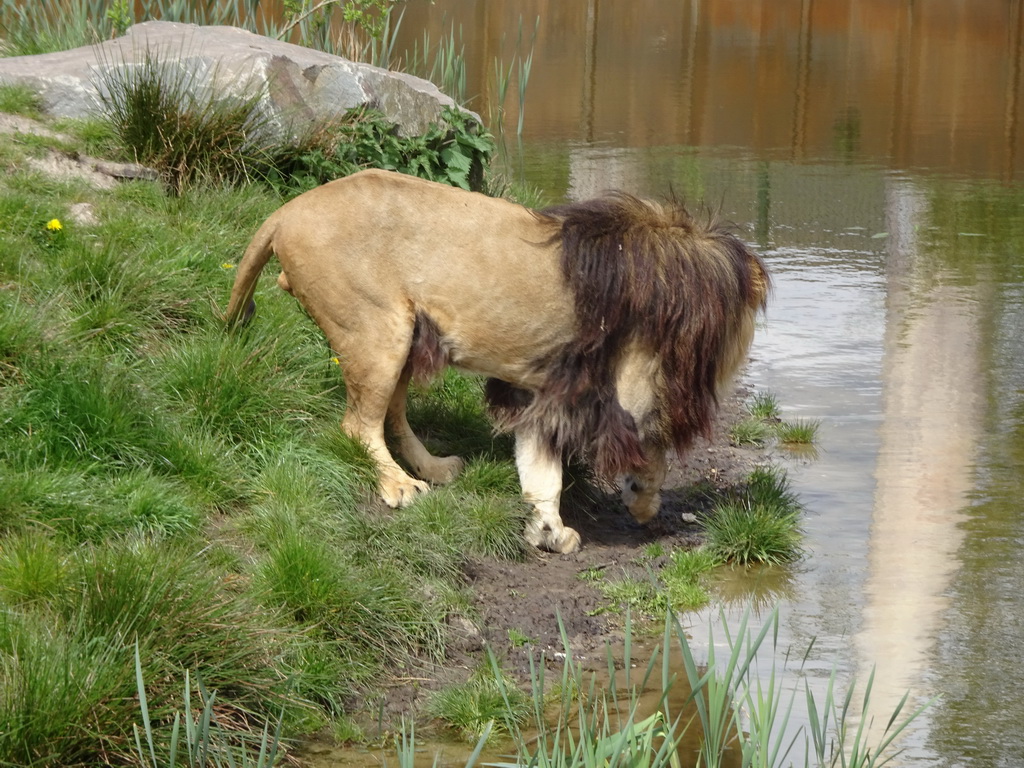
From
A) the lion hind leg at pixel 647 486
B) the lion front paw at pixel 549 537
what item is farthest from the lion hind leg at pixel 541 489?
the lion hind leg at pixel 647 486

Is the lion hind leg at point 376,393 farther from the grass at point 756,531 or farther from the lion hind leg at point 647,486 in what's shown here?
the grass at point 756,531

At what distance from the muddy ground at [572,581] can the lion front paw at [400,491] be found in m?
0.43

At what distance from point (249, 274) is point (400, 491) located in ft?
3.77

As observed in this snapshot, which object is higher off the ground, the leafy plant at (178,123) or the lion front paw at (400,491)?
the leafy plant at (178,123)

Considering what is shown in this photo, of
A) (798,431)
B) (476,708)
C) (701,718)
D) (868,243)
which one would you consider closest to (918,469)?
(798,431)

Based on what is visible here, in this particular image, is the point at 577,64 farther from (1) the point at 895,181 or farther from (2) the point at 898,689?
(2) the point at 898,689

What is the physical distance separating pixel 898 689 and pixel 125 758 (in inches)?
98.0

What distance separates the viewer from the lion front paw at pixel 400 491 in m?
5.31

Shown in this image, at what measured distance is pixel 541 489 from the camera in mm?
5445

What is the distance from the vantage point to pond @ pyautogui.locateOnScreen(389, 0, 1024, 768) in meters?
4.76

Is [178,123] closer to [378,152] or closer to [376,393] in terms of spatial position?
[378,152]

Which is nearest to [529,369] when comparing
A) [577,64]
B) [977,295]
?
[977,295]

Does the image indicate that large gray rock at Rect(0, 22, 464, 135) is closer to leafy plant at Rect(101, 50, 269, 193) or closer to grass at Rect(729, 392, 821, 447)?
leafy plant at Rect(101, 50, 269, 193)

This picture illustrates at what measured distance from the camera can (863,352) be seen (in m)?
7.96
